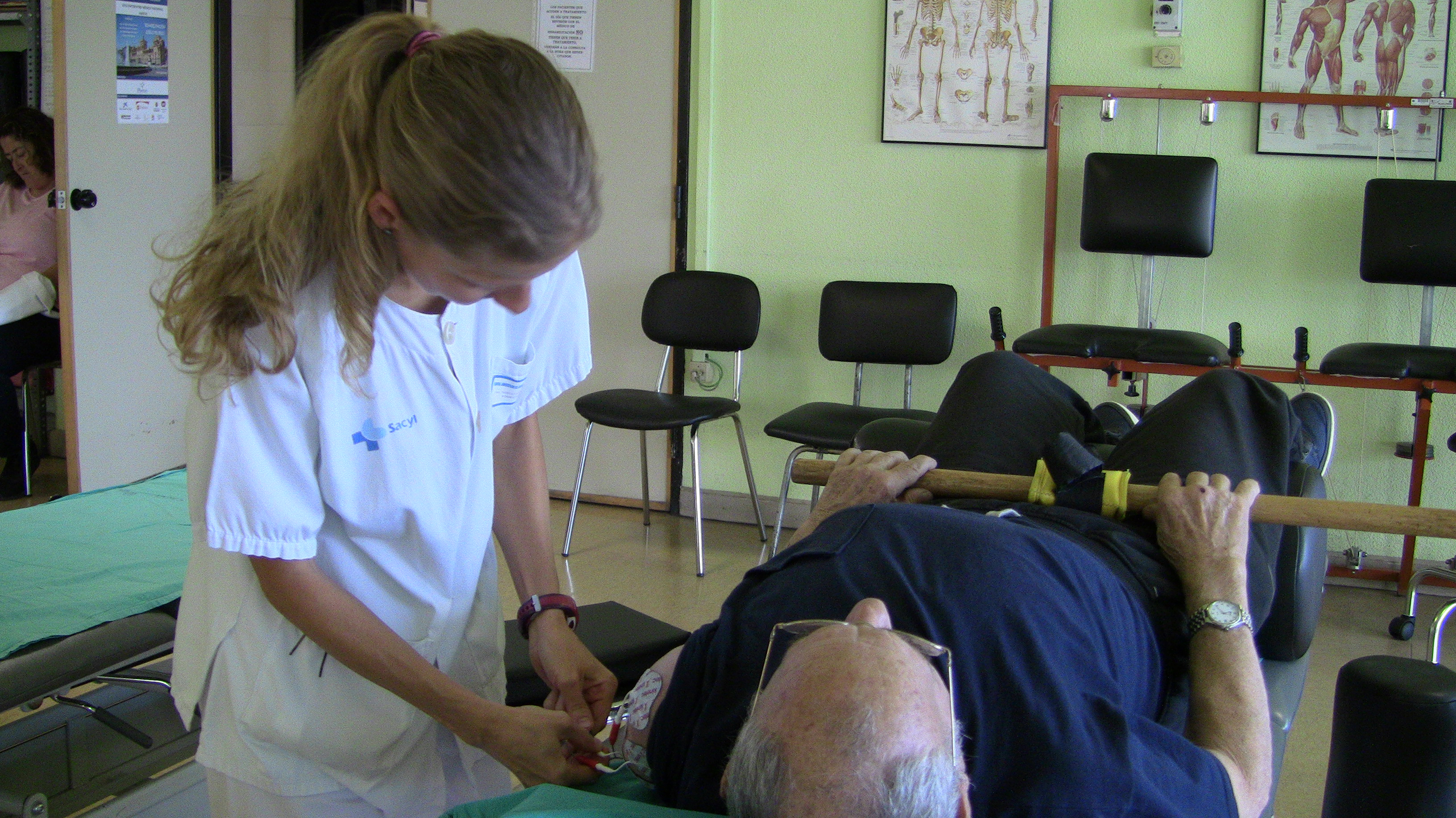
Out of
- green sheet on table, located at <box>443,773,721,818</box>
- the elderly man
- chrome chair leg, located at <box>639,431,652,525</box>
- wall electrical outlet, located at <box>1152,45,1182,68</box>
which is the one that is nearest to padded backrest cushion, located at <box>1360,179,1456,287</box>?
wall electrical outlet, located at <box>1152,45,1182,68</box>

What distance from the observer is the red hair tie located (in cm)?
92

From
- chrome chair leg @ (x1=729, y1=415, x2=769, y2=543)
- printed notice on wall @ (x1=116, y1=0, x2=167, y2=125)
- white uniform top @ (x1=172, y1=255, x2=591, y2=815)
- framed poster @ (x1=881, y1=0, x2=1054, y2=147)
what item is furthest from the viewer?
printed notice on wall @ (x1=116, y1=0, x2=167, y2=125)

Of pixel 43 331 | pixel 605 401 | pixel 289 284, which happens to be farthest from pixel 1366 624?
pixel 43 331

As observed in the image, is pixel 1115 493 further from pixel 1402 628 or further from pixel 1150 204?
pixel 1150 204

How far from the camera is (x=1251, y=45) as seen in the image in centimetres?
349

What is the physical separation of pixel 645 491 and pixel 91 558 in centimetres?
217

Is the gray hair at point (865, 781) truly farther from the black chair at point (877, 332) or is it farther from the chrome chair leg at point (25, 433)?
the chrome chair leg at point (25, 433)

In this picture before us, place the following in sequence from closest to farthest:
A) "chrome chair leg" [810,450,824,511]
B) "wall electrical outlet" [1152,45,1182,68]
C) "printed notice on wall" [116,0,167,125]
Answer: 1. "chrome chair leg" [810,450,824,511]
2. "wall electrical outlet" [1152,45,1182,68]
3. "printed notice on wall" [116,0,167,125]

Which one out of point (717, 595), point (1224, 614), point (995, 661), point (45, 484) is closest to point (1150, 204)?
point (717, 595)

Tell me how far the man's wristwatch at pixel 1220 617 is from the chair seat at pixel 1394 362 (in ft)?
6.35

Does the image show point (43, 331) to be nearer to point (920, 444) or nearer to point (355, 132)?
point (920, 444)

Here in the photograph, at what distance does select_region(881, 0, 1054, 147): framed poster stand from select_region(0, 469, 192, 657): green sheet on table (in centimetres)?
257

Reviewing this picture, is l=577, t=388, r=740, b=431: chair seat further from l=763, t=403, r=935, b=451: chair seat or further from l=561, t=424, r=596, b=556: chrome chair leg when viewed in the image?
l=763, t=403, r=935, b=451: chair seat

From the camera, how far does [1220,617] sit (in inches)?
57.7
